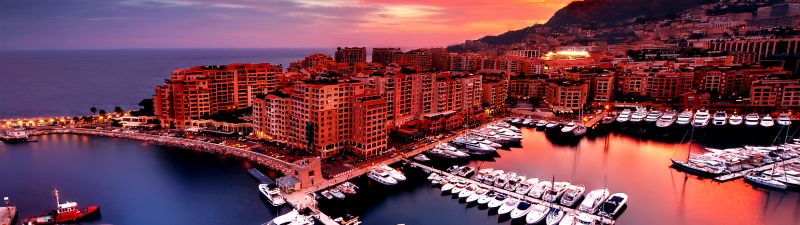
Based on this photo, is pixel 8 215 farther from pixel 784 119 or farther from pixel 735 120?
pixel 784 119

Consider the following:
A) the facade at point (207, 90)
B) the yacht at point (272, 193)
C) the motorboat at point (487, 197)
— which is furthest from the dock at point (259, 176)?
the facade at point (207, 90)

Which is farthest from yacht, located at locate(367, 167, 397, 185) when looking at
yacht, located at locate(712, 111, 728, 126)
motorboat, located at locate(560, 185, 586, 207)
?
yacht, located at locate(712, 111, 728, 126)

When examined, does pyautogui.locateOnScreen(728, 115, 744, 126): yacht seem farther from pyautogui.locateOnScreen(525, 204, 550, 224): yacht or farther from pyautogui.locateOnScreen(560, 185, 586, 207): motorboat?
pyautogui.locateOnScreen(525, 204, 550, 224): yacht

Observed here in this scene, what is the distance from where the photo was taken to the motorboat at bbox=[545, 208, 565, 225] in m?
29.4

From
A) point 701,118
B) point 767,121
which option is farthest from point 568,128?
point 767,121

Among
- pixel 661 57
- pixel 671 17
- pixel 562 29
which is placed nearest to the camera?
pixel 661 57

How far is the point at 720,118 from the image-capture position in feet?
194

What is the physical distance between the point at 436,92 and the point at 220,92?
25.3 meters

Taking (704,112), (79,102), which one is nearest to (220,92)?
(79,102)

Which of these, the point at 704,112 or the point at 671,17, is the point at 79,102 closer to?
the point at 704,112

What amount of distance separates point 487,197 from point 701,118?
39.7 m

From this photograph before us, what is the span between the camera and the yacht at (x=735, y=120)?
5814cm

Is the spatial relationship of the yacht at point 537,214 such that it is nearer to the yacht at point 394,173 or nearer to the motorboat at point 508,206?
the motorboat at point 508,206

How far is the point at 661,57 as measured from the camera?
310ft
